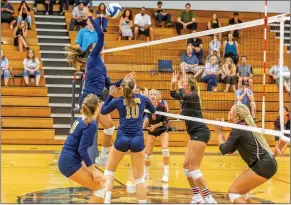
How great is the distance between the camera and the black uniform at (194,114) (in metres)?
9.34

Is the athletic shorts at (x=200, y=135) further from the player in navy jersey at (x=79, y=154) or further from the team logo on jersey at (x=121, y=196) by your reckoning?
the player in navy jersey at (x=79, y=154)

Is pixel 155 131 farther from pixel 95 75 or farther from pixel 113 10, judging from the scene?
pixel 113 10

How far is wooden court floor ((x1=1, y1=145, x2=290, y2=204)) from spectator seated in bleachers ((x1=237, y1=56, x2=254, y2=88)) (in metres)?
3.04

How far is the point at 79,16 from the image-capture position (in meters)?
21.4

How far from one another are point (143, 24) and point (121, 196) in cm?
1269

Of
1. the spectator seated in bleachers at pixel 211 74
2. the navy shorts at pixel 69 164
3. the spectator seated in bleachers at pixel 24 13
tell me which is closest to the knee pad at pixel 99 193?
the navy shorts at pixel 69 164

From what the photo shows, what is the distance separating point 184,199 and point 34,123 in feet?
31.0

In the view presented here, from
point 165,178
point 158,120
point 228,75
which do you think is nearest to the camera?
point 165,178

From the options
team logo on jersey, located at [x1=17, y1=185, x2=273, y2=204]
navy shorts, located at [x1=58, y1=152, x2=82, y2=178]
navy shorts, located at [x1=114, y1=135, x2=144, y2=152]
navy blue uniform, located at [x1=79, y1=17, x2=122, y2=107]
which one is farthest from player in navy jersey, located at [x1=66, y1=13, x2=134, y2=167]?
navy shorts, located at [x1=58, y1=152, x2=82, y2=178]

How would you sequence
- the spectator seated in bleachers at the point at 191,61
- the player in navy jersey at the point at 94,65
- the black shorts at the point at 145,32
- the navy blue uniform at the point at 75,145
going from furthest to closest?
the black shorts at the point at 145,32 → the spectator seated in bleachers at the point at 191,61 → the player in navy jersey at the point at 94,65 → the navy blue uniform at the point at 75,145

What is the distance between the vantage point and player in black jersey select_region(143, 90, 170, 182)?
453 inches

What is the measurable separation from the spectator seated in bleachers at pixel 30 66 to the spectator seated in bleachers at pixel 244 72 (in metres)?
6.48

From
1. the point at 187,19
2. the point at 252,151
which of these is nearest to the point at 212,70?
the point at 187,19

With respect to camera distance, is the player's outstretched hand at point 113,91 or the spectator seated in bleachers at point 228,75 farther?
the spectator seated in bleachers at point 228,75
